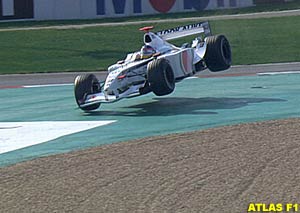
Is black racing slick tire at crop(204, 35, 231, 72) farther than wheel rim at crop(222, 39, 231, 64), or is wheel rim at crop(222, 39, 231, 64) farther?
wheel rim at crop(222, 39, 231, 64)

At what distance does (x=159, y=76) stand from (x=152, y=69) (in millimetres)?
183

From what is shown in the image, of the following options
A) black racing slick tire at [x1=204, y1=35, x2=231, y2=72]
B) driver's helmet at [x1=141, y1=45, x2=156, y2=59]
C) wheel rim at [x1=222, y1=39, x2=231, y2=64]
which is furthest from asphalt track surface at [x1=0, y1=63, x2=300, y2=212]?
wheel rim at [x1=222, y1=39, x2=231, y2=64]

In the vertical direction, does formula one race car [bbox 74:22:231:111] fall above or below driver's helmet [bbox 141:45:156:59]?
below

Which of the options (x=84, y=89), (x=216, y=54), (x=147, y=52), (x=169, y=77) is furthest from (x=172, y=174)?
(x=216, y=54)

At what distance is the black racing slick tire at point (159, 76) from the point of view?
16.7m

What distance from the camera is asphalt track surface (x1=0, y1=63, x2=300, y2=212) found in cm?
932

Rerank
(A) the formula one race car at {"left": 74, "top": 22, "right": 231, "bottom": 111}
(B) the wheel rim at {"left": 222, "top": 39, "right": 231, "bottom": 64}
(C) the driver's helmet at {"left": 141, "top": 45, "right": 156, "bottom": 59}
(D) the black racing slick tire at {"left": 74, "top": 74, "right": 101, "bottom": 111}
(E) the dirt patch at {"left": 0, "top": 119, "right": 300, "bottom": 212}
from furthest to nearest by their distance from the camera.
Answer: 1. (B) the wheel rim at {"left": 222, "top": 39, "right": 231, "bottom": 64}
2. (C) the driver's helmet at {"left": 141, "top": 45, "right": 156, "bottom": 59}
3. (D) the black racing slick tire at {"left": 74, "top": 74, "right": 101, "bottom": 111}
4. (A) the formula one race car at {"left": 74, "top": 22, "right": 231, "bottom": 111}
5. (E) the dirt patch at {"left": 0, "top": 119, "right": 300, "bottom": 212}

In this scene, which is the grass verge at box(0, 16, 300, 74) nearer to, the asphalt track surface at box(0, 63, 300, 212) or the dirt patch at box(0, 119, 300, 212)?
the asphalt track surface at box(0, 63, 300, 212)

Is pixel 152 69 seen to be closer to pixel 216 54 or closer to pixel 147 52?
pixel 147 52

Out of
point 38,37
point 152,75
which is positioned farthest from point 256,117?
point 38,37

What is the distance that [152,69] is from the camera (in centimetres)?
1675

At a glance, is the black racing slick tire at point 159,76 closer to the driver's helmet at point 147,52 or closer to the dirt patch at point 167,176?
the driver's helmet at point 147,52

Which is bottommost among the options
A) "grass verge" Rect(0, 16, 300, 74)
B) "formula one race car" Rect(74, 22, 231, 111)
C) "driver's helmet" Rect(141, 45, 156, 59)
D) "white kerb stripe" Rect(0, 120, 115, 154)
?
"grass verge" Rect(0, 16, 300, 74)

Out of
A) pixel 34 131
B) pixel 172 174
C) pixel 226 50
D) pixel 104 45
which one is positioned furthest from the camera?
pixel 104 45
